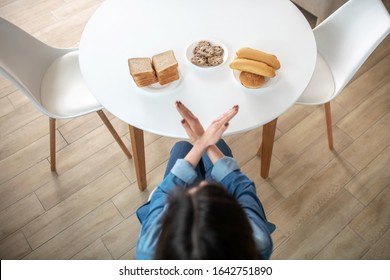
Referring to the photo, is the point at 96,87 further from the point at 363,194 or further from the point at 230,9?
the point at 363,194

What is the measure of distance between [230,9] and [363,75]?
111 centimetres

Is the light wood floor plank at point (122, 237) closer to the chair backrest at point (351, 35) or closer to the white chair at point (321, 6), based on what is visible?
the chair backrest at point (351, 35)

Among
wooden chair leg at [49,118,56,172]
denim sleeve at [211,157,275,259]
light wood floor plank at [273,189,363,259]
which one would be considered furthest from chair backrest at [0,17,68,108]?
light wood floor plank at [273,189,363,259]

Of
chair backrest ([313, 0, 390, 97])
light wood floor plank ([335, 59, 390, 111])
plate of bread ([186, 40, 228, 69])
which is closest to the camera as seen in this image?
plate of bread ([186, 40, 228, 69])

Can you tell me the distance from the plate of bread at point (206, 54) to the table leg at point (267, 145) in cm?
32

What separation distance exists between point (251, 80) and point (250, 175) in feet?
2.27

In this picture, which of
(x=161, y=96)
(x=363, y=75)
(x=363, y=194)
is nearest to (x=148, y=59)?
(x=161, y=96)

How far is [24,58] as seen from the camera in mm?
1441

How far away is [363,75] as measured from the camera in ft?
6.63

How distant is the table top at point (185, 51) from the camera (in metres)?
1.12

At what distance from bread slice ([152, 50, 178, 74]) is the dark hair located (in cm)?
52

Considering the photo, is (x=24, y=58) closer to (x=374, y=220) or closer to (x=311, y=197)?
(x=311, y=197)

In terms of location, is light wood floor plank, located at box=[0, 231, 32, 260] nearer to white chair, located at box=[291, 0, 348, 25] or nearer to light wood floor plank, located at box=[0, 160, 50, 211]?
light wood floor plank, located at box=[0, 160, 50, 211]

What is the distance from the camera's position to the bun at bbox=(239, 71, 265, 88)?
3.69 feet
